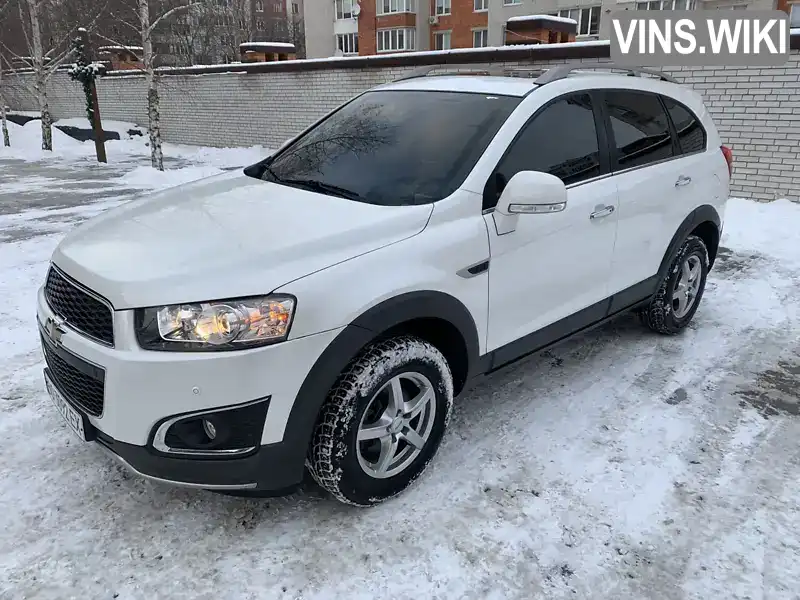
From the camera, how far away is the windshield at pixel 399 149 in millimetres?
2881

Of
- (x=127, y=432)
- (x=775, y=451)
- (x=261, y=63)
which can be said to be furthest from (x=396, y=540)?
(x=261, y=63)

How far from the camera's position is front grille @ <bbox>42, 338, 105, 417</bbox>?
7.29ft

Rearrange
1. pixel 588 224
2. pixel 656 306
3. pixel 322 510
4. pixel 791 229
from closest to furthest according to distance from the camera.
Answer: pixel 322 510, pixel 588 224, pixel 656 306, pixel 791 229

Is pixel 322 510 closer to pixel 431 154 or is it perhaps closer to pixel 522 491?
pixel 522 491

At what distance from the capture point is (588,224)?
10.9ft

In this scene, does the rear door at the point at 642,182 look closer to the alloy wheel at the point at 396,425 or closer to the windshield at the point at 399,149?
the windshield at the point at 399,149

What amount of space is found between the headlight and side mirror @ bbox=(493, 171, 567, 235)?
1270 mm

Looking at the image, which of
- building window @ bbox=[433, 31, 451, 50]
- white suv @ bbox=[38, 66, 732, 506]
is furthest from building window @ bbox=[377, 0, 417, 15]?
white suv @ bbox=[38, 66, 732, 506]

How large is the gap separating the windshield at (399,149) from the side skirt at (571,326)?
0.89 metres

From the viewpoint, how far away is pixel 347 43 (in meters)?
46.8

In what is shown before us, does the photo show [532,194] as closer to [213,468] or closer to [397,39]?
[213,468]

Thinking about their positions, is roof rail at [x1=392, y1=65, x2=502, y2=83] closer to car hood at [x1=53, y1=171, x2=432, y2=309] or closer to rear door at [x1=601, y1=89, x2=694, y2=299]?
rear door at [x1=601, y1=89, x2=694, y2=299]

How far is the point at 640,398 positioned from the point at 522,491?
4.12ft

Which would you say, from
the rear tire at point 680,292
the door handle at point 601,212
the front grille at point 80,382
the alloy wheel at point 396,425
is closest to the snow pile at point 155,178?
the rear tire at point 680,292
